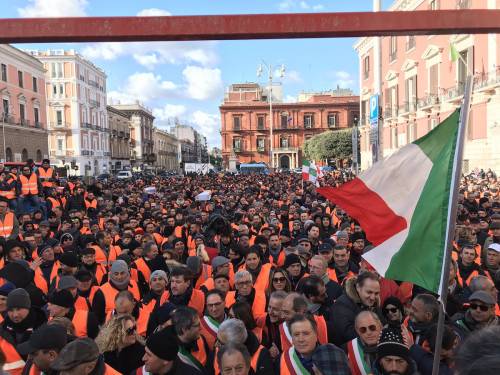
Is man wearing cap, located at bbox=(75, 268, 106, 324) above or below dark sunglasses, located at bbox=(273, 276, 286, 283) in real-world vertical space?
below

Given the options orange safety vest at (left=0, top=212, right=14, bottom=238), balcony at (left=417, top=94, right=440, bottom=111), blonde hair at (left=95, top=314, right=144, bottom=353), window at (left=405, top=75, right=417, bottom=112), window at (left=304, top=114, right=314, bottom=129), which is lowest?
blonde hair at (left=95, top=314, right=144, bottom=353)

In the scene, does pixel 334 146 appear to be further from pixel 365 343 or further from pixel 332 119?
pixel 365 343

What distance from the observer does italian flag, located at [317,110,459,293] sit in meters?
2.88

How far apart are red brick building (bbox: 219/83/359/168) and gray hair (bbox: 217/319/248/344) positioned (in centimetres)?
7219

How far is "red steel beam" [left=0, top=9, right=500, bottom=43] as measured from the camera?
4.71 metres

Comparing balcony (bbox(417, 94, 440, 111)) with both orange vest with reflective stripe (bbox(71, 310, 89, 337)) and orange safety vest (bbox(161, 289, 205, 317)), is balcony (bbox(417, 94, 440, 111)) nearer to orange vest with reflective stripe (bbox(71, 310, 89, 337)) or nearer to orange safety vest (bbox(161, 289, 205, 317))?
orange safety vest (bbox(161, 289, 205, 317))

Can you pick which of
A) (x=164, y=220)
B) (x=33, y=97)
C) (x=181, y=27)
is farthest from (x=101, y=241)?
(x=33, y=97)

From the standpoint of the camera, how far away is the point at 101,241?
7945 mm

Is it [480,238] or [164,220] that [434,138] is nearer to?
[480,238]

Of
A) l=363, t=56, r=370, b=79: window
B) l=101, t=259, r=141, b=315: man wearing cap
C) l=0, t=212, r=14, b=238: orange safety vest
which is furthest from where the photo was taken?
l=363, t=56, r=370, b=79: window

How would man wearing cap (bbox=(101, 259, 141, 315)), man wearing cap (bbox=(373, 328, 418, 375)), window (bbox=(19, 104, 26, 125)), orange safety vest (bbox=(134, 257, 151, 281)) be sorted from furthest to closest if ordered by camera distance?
window (bbox=(19, 104, 26, 125)) → orange safety vest (bbox=(134, 257, 151, 281)) → man wearing cap (bbox=(101, 259, 141, 315)) → man wearing cap (bbox=(373, 328, 418, 375))

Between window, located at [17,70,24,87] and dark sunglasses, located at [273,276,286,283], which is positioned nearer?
dark sunglasses, located at [273,276,286,283]

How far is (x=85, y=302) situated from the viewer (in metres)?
4.98

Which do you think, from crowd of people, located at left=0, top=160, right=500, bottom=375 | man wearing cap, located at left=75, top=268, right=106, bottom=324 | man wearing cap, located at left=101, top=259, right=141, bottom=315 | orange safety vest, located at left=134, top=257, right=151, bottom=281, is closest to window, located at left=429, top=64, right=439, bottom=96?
crowd of people, located at left=0, top=160, right=500, bottom=375
